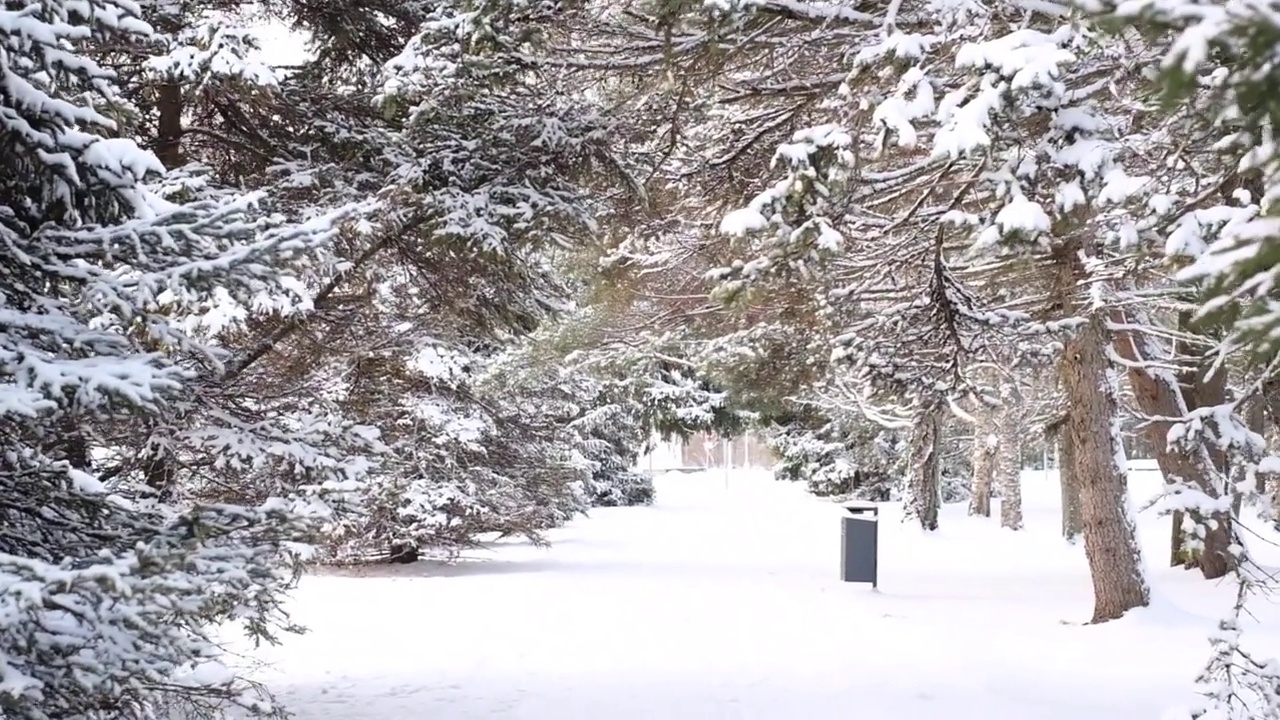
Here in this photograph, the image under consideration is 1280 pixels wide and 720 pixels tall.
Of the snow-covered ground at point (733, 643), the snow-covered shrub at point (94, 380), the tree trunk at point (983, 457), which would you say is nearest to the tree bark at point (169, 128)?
the snow-covered shrub at point (94, 380)

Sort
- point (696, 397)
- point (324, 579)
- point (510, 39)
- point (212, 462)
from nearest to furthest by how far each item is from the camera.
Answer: point (212, 462), point (510, 39), point (324, 579), point (696, 397)

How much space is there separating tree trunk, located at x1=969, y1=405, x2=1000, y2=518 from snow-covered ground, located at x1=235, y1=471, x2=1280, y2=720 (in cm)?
431

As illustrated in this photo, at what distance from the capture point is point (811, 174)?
4621 millimetres

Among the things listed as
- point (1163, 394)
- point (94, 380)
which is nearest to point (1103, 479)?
point (1163, 394)

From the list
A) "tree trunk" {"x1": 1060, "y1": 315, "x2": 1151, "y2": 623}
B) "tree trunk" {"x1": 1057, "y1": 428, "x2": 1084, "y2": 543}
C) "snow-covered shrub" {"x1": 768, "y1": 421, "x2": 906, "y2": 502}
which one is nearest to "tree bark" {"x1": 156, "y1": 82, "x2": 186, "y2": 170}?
"tree trunk" {"x1": 1060, "y1": 315, "x2": 1151, "y2": 623}

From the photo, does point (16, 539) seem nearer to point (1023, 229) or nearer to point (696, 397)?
point (1023, 229)

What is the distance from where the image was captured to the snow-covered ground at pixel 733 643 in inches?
251

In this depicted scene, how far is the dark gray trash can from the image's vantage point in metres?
11.2

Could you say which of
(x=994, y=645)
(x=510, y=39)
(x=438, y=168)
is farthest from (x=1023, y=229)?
(x=994, y=645)

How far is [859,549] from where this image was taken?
36.9 feet

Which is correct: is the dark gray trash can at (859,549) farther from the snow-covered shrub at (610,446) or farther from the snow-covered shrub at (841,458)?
the snow-covered shrub at (841,458)

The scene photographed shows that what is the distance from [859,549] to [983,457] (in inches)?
397

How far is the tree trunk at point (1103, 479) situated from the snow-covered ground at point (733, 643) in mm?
247

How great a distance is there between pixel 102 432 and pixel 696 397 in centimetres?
1876
